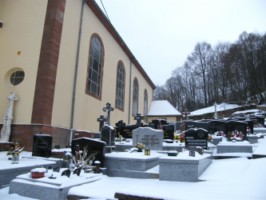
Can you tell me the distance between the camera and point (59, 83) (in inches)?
482

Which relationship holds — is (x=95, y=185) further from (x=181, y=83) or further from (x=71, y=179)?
(x=181, y=83)

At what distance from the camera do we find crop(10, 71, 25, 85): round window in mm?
11951

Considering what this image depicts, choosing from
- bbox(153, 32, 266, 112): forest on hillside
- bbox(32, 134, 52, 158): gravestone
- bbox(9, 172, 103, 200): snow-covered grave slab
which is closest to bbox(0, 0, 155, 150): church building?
bbox(32, 134, 52, 158): gravestone

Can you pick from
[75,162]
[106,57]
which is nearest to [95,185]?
[75,162]

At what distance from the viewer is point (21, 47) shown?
1220cm

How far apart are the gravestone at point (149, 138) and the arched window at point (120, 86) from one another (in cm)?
982

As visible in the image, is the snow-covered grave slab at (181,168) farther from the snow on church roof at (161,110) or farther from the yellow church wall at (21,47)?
the snow on church roof at (161,110)

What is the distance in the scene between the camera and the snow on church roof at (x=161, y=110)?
33469mm

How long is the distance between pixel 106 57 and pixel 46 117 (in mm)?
9035

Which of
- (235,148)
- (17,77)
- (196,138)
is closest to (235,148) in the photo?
(235,148)

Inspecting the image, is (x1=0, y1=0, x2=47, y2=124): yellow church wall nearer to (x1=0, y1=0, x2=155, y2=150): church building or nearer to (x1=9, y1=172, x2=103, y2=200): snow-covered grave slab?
(x1=0, y1=0, x2=155, y2=150): church building

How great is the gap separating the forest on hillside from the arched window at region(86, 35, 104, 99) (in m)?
28.7

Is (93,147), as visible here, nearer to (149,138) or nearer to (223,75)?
(149,138)

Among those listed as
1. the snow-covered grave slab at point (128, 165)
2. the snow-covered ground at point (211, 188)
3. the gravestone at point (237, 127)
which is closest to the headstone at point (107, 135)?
the snow-covered grave slab at point (128, 165)
